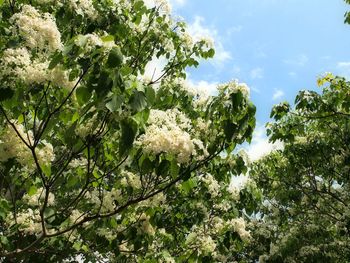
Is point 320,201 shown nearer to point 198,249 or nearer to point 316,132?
point 316,132

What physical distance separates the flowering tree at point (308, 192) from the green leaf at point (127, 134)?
7.68 meters

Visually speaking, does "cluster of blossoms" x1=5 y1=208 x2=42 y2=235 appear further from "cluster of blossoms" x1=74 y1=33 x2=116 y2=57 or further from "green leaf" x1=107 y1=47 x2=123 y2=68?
"green leaf" x1=107 y1=47 x2=123 y2=68

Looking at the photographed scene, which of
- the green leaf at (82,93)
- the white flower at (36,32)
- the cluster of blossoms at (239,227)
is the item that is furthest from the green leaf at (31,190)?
the cluster of blossoms at (239,227)

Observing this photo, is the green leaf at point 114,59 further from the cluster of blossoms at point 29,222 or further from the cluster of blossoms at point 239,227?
the cluster of blossoms at point 239,227

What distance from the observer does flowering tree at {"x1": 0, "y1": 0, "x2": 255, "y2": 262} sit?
11.9 feet

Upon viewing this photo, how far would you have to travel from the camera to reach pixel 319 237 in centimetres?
1343

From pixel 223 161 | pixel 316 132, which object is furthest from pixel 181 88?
pixel 316 132

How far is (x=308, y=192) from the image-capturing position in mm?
14516

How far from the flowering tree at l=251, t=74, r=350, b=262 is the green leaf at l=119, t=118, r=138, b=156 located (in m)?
7.68

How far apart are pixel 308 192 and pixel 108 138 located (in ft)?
36.8

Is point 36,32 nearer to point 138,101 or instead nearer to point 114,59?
point 114,59

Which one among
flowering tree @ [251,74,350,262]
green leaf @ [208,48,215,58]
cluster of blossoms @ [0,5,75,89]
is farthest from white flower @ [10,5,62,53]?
flowering tree @ [251,74,350,262]

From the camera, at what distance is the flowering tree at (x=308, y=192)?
12.6 metres

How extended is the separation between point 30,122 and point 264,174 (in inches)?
446
